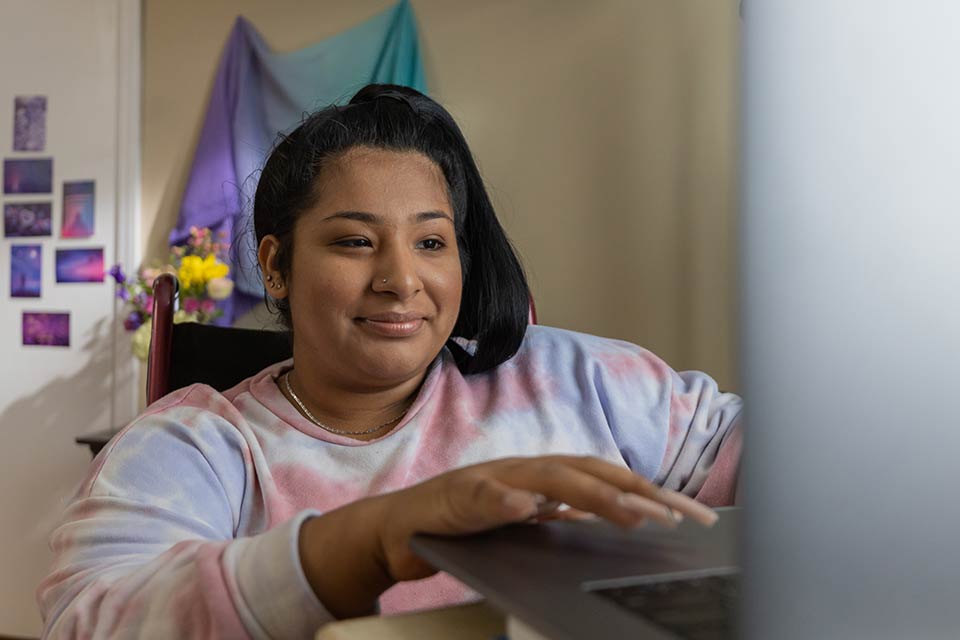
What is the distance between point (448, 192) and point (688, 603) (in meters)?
0.76

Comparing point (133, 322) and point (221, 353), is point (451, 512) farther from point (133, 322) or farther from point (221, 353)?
point (133, 322)

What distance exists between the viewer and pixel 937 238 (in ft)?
1.04

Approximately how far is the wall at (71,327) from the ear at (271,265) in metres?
2.10

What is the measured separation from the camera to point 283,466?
100 cm

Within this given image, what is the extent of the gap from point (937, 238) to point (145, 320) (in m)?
2.67

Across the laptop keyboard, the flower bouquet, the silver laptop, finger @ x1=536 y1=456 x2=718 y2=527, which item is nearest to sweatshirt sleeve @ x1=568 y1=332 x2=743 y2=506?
finger @ x1=536 y1=456 x2=718 y2=527

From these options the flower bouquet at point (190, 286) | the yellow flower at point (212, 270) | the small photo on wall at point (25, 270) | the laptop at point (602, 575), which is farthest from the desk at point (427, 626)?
the small photo on wall at point (25, 270)

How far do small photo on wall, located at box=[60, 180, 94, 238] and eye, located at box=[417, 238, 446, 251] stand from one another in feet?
7.77

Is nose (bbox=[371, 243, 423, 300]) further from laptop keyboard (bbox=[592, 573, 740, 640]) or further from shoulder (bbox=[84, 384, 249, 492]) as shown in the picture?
laptop keyboard (bbox=[592, 573, 740, 640])

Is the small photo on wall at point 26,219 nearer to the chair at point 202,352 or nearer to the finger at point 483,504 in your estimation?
the chair at point 202,352

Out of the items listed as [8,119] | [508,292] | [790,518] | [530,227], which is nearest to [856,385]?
[790,518]

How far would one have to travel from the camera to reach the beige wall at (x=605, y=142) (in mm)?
2520

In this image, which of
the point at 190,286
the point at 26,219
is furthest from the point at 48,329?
the point at 190,286

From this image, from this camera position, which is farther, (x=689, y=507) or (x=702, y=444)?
(x=702, y=444)
